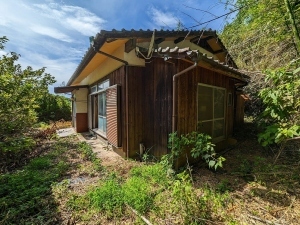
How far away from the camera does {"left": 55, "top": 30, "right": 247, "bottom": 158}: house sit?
15.5 feet

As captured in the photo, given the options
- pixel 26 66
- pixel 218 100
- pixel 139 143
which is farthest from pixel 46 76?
pixel 218 100

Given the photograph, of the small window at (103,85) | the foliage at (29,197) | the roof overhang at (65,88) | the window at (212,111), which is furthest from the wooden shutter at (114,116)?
the roof overhang at (65,88)

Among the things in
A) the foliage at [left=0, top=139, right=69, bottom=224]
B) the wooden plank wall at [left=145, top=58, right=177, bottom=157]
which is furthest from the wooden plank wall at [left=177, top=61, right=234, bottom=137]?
the foliage at [left=0, top=139, right=69, bottom=224]

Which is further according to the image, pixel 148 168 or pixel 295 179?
pixel 148 168

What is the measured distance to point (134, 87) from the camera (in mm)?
5633

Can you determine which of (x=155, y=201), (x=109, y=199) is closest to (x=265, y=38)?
(x=155, y=201)

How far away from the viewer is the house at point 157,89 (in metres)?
4.71

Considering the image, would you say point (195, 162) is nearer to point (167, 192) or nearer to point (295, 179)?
point (167, 192)

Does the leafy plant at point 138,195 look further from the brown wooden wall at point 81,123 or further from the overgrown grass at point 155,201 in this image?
the brown wooden wall at point 81,123

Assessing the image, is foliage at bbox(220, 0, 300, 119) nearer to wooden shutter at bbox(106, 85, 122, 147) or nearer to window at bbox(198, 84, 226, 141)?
window at bbox(198, 84, 226, 141)

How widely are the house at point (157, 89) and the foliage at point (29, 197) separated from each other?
2.25 m

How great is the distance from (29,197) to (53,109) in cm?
1752

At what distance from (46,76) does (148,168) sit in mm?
8906

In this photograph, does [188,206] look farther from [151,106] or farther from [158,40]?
[158,40]
